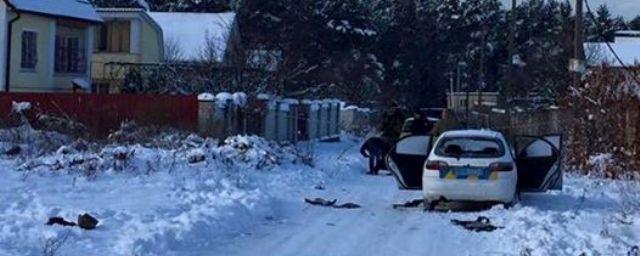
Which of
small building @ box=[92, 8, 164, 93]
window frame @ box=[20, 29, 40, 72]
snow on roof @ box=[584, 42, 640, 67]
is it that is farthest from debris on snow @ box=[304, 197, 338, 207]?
snow on roof @ box=[584, 42, 640, 67]

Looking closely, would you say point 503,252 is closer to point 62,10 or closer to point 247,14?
point 62,10


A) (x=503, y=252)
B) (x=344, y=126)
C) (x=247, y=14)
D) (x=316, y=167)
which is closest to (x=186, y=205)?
(x=503, y=252)

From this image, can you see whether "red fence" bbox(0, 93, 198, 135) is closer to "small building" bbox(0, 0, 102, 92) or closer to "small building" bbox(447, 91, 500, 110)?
"small building" bbox(0, 0, 102, 92)

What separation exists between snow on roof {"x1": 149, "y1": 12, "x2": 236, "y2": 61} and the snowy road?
Result: 3706cm

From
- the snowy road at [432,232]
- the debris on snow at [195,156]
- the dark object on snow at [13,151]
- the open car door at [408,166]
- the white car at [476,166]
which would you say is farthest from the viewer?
the dark object on snow at [13,151]

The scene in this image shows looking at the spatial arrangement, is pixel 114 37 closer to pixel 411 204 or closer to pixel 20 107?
pixel 20 107

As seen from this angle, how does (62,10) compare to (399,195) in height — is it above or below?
above

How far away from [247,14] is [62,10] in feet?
94.1

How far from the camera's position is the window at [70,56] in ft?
135

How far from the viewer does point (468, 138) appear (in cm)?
1780

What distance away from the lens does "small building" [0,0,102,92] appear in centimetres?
3788

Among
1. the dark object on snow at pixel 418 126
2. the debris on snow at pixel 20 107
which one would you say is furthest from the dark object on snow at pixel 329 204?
the debris on snow at pixel 20 107

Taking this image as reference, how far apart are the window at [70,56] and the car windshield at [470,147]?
2628 cm

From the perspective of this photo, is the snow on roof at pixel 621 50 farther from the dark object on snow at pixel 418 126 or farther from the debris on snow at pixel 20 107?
the debris on snow at pixel 20 107
